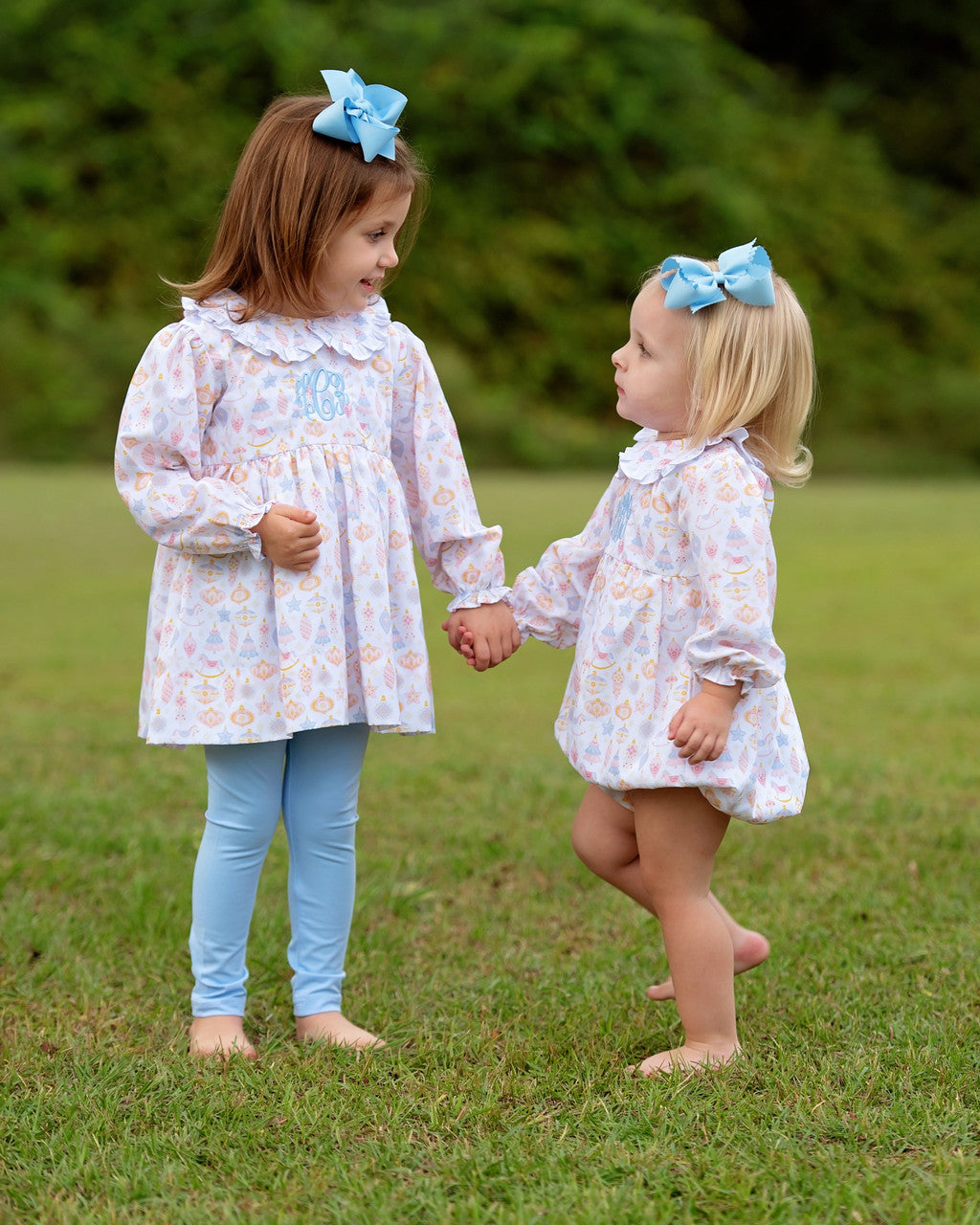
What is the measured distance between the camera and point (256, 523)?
2.35m

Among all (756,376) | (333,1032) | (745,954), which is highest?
(756,376)

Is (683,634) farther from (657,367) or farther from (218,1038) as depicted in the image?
(218,1038)

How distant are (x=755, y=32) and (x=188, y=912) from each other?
90.4 ft

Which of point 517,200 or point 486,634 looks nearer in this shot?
point 486,634

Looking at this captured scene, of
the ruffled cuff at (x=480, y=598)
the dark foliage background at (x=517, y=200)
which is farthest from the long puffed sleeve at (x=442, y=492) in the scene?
the dark foliage background at (x=517, y=200)

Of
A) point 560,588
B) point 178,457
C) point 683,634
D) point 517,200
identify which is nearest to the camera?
point 683,634

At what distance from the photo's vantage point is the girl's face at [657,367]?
236 cm

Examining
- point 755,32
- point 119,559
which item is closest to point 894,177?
point 755,32

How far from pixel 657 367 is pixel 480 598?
50cm

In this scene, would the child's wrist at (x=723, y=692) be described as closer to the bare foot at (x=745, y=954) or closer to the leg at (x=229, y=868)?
the bare foot at (x=745, y=954)

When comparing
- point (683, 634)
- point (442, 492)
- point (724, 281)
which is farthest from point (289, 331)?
point (683, 634)

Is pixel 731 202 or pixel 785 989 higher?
pixel 731 202

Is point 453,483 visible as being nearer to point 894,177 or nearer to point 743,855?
point 743,855

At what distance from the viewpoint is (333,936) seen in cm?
261
